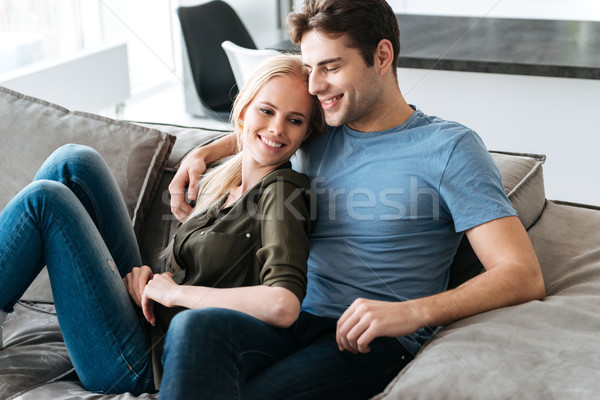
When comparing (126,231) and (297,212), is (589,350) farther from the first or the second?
(126,231)

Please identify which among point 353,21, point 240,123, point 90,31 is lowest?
point 90,31

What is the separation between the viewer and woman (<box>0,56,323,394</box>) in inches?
52.4

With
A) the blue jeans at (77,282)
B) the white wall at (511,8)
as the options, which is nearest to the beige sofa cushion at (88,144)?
the blue jeans at (77,282)

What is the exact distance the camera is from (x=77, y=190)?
5.13 feet

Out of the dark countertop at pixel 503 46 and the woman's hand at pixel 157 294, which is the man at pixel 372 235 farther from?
the dark countertop at pixel 503 46

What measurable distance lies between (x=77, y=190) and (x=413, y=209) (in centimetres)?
77

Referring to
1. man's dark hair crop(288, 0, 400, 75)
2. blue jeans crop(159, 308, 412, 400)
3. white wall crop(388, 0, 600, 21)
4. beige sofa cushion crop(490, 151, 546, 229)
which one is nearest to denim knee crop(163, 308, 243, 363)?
blue jeans crop(159, 308, 412, 400)

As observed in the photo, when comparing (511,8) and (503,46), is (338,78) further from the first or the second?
(511,8)

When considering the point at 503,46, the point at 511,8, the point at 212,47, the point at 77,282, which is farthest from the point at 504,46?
the point at 511,8

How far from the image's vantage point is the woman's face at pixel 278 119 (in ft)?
4.91

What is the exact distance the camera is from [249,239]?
1431 mm

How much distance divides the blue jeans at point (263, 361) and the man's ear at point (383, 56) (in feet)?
1.91

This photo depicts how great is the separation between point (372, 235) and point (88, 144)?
873mm

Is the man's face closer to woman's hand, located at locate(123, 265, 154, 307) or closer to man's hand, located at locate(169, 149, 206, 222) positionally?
man's hand, located at locate(169, 149, 206, 222)
